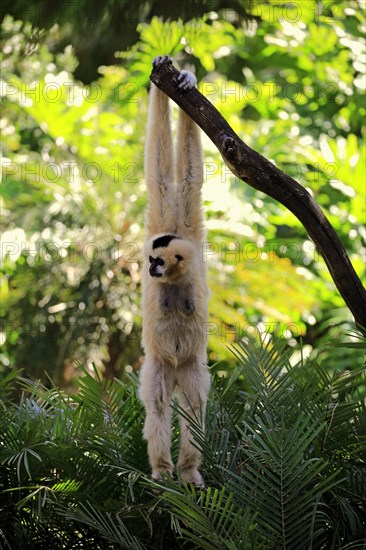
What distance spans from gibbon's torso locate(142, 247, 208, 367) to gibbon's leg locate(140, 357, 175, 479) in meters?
0.07

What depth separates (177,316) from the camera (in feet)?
12.4

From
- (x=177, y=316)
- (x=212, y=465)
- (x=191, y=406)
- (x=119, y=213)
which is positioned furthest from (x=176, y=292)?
(x=119, y=213)

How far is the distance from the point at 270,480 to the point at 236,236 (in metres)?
4.85

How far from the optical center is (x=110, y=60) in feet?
12.3

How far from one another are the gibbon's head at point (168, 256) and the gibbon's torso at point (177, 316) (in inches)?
2.1

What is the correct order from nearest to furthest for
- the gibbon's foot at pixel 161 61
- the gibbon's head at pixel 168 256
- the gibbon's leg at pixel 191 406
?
1. the gibbon's foot at pixel 161 61
2. the gibbon's head at pixel 168 256
3. the gibbon's leg at pixel 191 406

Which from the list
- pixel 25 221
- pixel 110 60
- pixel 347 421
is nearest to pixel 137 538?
pixel 347 421

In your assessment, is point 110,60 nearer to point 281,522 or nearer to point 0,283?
point 281,522

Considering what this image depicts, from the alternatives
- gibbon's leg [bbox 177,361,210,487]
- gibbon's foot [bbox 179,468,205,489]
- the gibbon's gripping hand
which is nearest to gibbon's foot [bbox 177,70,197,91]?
the gibbon's gripping hand

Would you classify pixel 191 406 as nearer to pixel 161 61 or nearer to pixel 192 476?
pixel 192 476

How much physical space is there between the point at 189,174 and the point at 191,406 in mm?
1088

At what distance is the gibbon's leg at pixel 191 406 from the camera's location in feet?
12.1

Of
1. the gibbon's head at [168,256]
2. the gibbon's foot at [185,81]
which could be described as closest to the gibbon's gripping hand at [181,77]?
the gibbon's foot at [185,81]

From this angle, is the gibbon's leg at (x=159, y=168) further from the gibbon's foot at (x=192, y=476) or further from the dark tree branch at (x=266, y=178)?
the gibbon's foot at (x=192, y=476)
